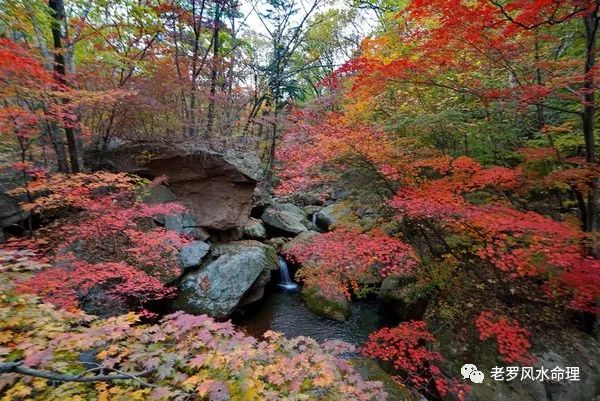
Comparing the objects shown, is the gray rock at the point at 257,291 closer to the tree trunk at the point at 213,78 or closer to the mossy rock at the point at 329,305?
the mossy rock at the point at 329,305

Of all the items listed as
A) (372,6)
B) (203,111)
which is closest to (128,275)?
(203,111)

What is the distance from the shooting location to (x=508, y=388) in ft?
18.2

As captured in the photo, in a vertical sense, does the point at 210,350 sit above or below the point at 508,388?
above

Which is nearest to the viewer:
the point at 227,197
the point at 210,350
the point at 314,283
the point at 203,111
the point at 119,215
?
the point at 210,350

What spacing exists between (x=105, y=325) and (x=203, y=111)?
980 cm

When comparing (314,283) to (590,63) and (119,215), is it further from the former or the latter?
(590,63)

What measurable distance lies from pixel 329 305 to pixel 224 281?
10.6 ft

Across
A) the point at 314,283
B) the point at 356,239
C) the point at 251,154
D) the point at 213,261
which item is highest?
the point at 251,154

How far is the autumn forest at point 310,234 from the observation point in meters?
3.09

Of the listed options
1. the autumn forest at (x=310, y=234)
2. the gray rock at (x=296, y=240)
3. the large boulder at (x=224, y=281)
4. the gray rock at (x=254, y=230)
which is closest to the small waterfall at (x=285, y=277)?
the autumn forest at (x=310, y=234)

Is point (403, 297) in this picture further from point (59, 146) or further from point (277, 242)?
point (59, 146)
